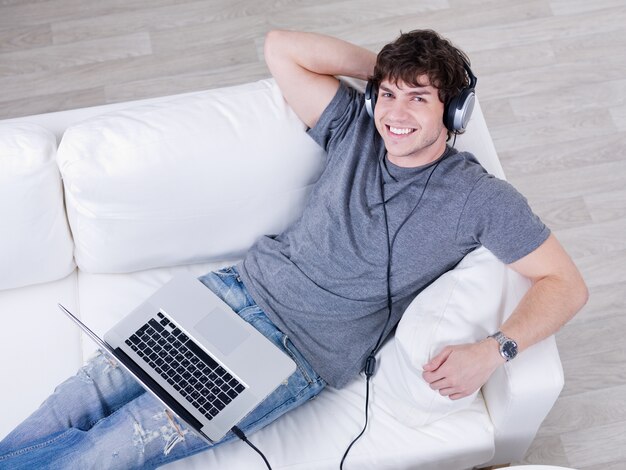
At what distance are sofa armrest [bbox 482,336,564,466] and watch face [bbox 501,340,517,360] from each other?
6 cm

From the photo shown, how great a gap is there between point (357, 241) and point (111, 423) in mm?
660

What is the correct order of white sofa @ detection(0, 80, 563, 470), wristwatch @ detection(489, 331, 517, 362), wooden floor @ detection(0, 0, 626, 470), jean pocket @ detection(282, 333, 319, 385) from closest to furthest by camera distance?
wristwatch @ detection(489, 331, 517, 362), white sofa @ detection(0, 80, 563, 470), jean pocket @ detection(282, 333, 319, 385), wooden floor @ detection(0, 0, 626, 470)

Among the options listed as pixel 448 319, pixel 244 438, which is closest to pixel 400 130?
pixel 448 319

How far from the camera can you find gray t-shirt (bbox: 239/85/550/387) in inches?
69.5

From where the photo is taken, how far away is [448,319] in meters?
1.68

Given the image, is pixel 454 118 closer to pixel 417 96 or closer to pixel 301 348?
pixel 417 96

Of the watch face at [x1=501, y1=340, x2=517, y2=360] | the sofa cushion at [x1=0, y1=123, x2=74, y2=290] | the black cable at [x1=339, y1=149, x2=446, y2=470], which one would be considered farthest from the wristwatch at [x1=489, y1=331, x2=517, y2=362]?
the sofa cushion at [x1=0, y1=123, x2=74, y2=290]

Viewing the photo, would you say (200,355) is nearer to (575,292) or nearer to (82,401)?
(82,401)

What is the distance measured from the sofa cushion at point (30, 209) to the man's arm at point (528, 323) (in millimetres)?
933

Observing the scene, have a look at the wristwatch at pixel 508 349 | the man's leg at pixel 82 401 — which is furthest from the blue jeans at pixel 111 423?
the wristwatch at pixel 508 349

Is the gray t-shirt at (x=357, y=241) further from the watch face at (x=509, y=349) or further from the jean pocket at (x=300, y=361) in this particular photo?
the watch face at (x=509, y=349)

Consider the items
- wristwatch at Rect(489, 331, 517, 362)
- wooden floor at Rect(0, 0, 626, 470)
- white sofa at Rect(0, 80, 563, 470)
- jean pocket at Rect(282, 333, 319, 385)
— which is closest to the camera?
wristwatch at Rect(489, 331, 517, 362)

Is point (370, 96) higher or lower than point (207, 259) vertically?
higher

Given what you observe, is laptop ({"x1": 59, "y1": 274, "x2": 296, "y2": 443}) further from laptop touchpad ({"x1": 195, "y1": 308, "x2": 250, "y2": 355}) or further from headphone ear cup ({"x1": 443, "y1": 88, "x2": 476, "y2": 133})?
headphone ear cup ({"x1": 443, "y1": 88, "x2": 476, "y2": 133})
